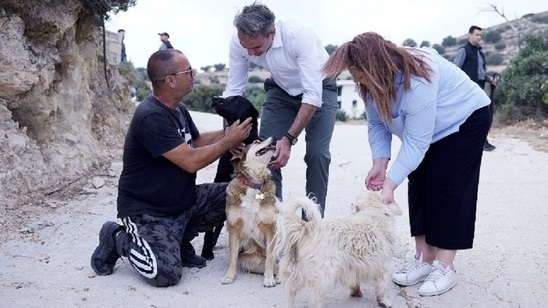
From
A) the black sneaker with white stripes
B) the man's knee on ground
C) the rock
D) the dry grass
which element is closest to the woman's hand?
the man's knee on ground

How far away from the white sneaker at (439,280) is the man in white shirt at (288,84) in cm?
127

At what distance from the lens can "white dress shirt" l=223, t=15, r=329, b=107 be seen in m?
4.91

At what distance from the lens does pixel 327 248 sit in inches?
145

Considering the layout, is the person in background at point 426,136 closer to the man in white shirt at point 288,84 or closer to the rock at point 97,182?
the man in white shirt at point 288,84

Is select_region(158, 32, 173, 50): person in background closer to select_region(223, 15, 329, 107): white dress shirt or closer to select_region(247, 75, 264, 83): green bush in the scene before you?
select_region(223, 15, 329, 107): white dress shirt

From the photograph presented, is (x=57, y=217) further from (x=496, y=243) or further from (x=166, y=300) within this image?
(x=496, y=243)

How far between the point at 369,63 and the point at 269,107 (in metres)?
1.86

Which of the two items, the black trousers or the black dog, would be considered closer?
the black trousers

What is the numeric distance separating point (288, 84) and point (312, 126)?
16.7 inches

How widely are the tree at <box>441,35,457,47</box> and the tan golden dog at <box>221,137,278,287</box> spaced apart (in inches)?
2116

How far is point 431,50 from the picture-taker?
4156mm

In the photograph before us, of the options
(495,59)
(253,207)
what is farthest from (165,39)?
(495,59)

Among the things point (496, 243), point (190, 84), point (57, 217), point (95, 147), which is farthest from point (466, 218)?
point (95, 147)

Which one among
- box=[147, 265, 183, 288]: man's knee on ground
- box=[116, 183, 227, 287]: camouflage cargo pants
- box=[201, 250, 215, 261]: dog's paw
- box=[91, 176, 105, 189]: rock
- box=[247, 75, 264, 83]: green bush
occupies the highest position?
box=[116, 183, 227, 287]: camouflage cargo pants
